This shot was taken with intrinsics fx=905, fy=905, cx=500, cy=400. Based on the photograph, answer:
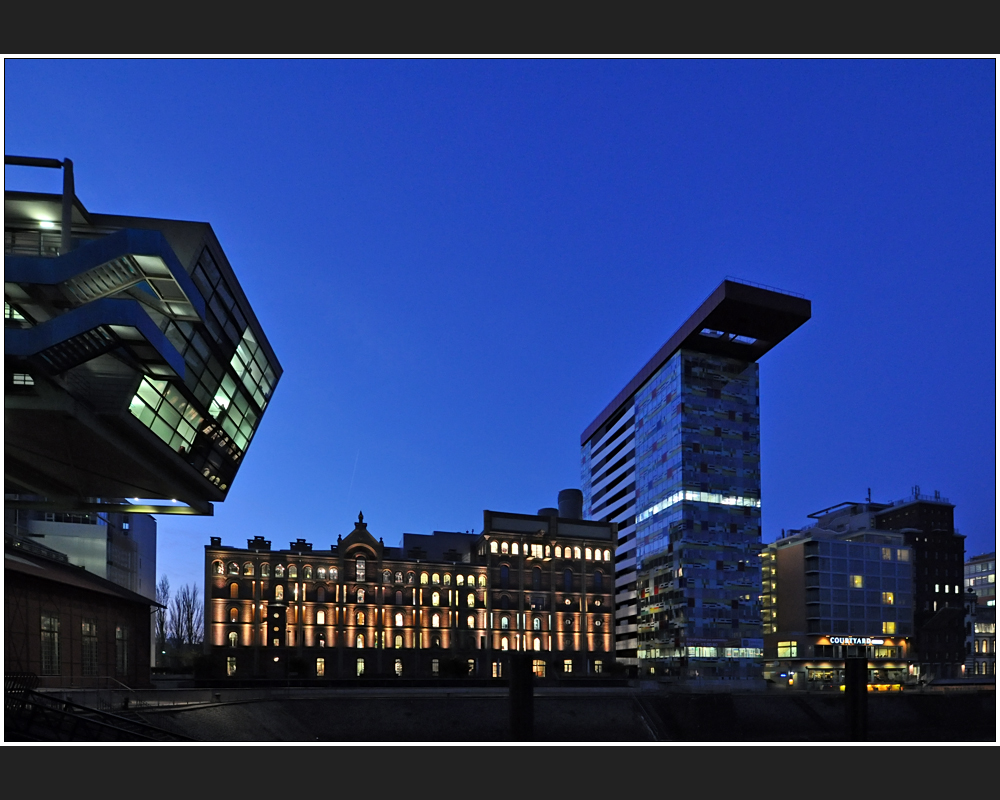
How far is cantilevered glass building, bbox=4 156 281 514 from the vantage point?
85.7 ft

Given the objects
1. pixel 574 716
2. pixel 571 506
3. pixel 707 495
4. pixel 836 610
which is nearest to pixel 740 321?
pixel 707 495

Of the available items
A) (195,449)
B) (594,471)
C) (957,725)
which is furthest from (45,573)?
(594,471)

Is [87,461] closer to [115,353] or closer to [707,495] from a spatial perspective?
[115,353]

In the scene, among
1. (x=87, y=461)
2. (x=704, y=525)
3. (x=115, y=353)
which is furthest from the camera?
(x=704, y=525)

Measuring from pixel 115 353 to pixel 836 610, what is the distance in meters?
121

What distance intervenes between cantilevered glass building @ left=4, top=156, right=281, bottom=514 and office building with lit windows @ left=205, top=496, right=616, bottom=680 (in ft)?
222

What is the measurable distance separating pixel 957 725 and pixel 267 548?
255ft

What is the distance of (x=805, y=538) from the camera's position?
134m

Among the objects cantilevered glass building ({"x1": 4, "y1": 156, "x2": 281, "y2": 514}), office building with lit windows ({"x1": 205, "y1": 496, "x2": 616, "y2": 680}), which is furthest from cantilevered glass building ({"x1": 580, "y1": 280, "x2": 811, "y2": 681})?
cantilevered glass building ({"x1": 4, "y1": 156, "x2": 281, "y2": 514})

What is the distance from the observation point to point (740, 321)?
394 ft

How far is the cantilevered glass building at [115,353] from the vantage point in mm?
26109

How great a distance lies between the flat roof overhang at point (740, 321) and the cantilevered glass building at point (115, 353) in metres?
84.5

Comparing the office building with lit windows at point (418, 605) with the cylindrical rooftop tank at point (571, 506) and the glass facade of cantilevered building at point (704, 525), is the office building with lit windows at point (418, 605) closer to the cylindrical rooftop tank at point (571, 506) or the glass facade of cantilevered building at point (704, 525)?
the cylindrical rooftop tank at point (571, 506)

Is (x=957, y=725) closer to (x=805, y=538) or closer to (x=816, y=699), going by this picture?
(x=816, y=699)
